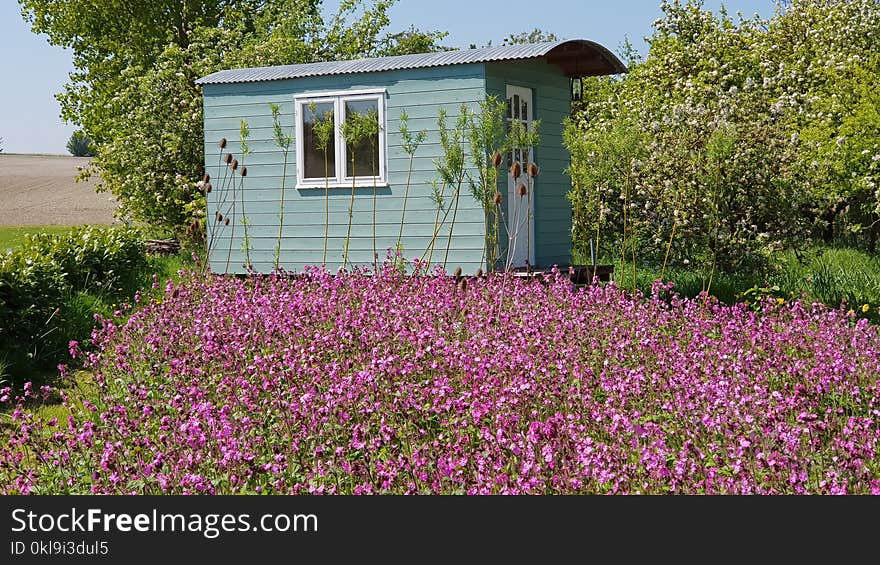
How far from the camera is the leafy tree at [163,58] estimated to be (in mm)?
17938

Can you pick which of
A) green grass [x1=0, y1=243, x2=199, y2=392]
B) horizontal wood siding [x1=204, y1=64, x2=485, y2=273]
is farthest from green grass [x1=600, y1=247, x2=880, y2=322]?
green grass [x1=0, y1=243, x2=199, y2=392]

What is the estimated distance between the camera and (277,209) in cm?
1310

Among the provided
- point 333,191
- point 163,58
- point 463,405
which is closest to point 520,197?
point 333,191

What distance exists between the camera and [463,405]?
5109 mm

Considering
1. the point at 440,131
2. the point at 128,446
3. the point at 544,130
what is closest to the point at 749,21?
the point at 544,130

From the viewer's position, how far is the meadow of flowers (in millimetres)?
4438

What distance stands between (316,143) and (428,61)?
185cm

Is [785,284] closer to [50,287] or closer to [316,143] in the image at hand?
[316,143]

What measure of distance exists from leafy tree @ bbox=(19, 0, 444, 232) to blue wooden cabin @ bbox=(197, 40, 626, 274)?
3.95 meters

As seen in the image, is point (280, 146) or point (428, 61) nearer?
point (428, 61)

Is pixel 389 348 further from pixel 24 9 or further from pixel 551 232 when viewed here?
pixel 24 9

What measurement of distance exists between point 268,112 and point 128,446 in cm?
834

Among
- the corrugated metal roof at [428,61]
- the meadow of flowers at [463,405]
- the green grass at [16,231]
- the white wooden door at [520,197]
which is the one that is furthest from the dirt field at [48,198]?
the meadow of flowers at [463,405]

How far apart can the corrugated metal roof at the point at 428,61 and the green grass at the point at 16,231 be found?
11493 millimetres
